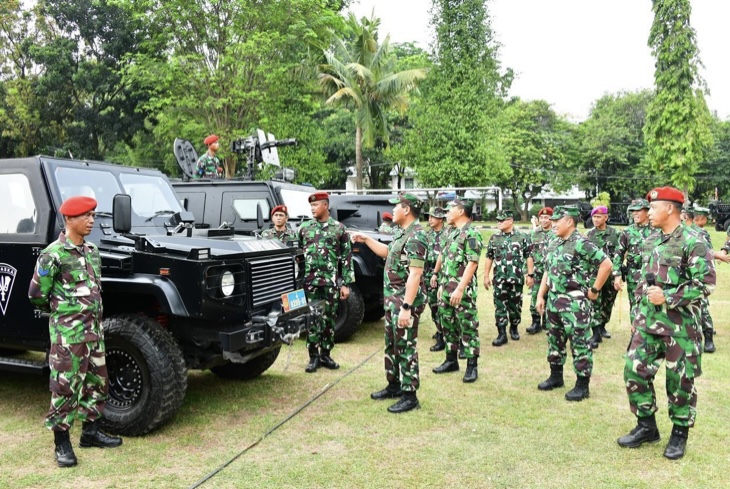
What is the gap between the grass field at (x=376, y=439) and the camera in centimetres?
364

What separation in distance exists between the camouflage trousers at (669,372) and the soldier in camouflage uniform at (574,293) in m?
1.05

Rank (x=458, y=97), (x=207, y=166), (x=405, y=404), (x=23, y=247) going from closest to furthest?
(x=23, y=247)
(x=405, y=404)
(x=207, y=166)
(x=458, y=97)

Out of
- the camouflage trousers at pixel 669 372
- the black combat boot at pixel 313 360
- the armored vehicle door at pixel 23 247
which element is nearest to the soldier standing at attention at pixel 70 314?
the armored vehicle door at pixel 23 247

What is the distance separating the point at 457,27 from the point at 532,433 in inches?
724

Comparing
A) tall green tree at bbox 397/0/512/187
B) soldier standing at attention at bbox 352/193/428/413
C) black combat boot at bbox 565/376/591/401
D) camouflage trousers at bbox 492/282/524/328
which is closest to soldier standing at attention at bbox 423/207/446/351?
camouflage trousers at bbox 492/282/524/328

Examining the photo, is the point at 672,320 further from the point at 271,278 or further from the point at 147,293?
the point at 147,293

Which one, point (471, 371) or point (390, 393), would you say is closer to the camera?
point (390, 393)

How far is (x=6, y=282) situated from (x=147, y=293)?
1.22 meters

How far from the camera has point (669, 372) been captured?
391 cm

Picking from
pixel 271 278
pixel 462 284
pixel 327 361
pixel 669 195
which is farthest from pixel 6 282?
pixel 669 195

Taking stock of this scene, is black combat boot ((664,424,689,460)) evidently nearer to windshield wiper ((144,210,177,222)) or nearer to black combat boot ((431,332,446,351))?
black combat boot ((431,332,446,351))

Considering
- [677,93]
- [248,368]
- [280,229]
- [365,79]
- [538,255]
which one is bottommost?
[248,368]

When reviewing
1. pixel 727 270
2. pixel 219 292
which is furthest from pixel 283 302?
pixel 727 270

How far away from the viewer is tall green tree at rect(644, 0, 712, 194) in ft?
91.2
